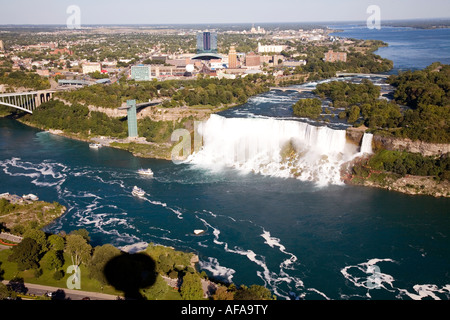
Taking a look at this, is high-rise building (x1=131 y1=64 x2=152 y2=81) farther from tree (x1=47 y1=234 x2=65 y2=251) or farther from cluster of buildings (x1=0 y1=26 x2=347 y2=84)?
tree (x1=47 y1=234 x2=65 y2=251)

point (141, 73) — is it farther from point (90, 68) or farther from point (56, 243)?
point (56, 243)

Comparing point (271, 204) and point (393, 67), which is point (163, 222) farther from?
point (393, 67)

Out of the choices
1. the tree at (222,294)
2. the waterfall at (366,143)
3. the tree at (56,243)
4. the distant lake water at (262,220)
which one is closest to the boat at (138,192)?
the distant lake water at (262,220)

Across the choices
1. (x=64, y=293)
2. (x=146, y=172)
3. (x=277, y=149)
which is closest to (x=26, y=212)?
(x=146, y=172)

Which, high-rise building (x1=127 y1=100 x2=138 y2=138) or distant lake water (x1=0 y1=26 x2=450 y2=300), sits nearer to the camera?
distant lake water (x1=0 y1=26 x2=450 y2=300)

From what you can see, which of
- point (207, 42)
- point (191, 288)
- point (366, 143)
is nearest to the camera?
point (191, 288)

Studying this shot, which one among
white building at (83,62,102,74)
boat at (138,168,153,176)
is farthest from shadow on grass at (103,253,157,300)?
white building at (83,62,102,74)
